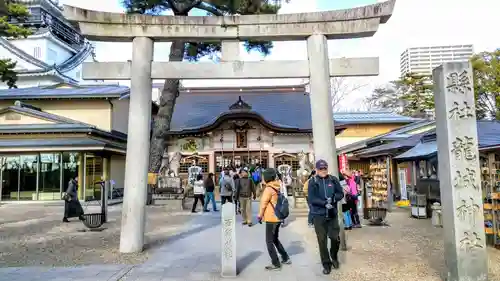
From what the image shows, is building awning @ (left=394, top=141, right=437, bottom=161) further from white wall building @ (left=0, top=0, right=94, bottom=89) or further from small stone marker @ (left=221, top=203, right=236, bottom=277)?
white wall building @ (left=0, top=0, right=94, bottom=89)

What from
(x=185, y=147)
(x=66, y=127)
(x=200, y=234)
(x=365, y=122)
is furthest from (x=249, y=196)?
(x=365, y=122)

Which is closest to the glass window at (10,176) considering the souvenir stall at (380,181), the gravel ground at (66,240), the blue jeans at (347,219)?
the gravel ground at (66,240)

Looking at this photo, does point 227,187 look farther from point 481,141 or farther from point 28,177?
point 28,177

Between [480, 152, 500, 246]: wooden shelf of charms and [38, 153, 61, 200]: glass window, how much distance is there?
20.8 m

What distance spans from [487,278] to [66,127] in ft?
67.9

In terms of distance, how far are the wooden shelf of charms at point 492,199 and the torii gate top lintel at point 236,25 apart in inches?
154

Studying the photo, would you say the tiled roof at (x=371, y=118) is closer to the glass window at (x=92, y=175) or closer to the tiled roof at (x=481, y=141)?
the tiled roof at (x=481, y=141)

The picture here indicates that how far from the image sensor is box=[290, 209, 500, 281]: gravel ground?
6.16 metres

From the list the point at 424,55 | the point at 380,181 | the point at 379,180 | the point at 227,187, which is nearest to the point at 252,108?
the point at 379,180

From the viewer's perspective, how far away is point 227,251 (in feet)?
20.1

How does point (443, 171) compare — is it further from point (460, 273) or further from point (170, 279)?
point (170, 279)

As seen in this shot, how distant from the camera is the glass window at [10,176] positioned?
72.6 ft

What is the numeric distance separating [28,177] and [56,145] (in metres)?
3.38

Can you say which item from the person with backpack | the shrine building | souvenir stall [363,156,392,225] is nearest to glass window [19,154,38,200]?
the shrine building
